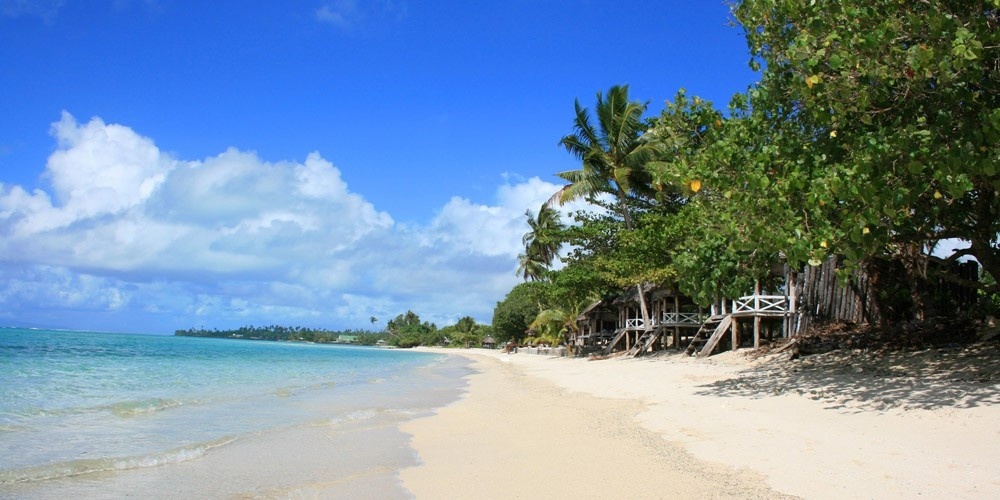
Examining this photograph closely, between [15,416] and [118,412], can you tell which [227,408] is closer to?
[118,412]

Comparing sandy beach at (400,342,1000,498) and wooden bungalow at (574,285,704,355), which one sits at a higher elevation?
wooden bungalow at (574,285,704,355)

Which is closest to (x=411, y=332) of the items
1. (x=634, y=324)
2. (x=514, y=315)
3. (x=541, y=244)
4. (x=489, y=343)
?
(x=489, y=343)

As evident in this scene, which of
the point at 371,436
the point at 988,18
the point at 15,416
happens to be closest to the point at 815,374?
the point at 988,18

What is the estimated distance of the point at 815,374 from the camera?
1027 centimetres

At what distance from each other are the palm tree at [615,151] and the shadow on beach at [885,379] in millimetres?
13079

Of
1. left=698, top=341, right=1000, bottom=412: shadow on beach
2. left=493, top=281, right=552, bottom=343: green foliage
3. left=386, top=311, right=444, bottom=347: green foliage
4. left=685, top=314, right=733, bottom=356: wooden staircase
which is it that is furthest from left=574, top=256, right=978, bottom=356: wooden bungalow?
left=386, top=311, right=444, bottom=347: green foliage

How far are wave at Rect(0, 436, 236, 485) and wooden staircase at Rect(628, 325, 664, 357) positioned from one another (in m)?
19.4

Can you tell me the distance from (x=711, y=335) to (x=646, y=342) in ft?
15.5

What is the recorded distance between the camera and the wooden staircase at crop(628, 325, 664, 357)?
24.4 m

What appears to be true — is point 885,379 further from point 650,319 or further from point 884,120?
point 650,319

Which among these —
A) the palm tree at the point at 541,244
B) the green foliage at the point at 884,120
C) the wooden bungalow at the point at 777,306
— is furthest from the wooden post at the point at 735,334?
the palm tree at the point at 541,244

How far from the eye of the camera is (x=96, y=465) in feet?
20.4

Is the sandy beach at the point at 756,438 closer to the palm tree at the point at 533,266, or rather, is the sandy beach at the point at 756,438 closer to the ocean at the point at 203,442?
the ocean at the point at 203,442

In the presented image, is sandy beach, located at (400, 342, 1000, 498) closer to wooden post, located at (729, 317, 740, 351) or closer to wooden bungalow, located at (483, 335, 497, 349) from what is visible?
wooden post, located at (729, 317, 740, 351)
